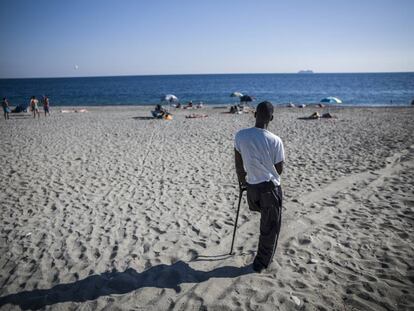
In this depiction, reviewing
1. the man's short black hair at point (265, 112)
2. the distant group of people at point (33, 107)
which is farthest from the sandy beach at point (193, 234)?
the distant group of people at point (33, 107)

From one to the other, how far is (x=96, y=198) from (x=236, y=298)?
4.23 m

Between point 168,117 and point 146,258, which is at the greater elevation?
point 168,117

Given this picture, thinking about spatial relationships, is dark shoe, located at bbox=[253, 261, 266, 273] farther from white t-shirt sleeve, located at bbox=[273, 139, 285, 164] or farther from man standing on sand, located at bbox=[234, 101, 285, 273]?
white t-shirt sleeve, located at bbox=[273, 139, 285, 164]

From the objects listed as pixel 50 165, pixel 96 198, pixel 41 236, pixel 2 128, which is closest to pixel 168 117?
pixel 2 128

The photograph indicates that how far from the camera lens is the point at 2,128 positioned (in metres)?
15.4

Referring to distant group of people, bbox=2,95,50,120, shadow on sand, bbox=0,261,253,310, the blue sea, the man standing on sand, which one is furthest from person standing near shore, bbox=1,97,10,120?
the man standing on sand

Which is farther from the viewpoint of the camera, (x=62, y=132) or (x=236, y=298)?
(x=62, y=132)

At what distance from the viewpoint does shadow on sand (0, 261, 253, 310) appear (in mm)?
3219

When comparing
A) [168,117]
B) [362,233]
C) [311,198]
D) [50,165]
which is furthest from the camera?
[168,117]

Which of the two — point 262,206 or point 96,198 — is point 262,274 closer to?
point 262,206

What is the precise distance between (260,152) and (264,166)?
7.4 inches

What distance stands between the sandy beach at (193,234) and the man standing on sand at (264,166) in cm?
81

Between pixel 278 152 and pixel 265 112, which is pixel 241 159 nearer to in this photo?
pixel 278 152

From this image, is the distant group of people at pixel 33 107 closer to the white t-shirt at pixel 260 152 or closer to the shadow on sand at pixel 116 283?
the shadow on sand at pixel 116 283
